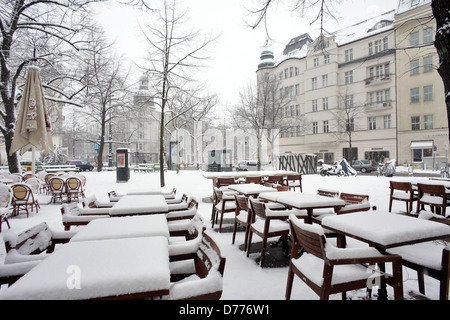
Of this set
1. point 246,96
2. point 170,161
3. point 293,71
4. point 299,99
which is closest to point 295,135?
point 299,99

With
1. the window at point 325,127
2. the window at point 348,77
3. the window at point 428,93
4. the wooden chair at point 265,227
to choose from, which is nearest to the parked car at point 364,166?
the window at point 325,127

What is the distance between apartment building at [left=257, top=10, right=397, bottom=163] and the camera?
107 feet

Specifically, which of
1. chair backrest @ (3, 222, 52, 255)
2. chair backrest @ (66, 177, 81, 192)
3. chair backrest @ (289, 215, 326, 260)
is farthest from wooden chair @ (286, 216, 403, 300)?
chair backrest @ (66, 177, 81, 192)

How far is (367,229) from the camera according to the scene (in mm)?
2322

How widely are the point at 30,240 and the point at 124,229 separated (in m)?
0.84

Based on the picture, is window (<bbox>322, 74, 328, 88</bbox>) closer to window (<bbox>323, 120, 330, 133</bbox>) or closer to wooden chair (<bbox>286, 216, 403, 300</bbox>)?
window (<bbox>323, 120, 330, 133</bbox>)

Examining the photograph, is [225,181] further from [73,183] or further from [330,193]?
[73,183]

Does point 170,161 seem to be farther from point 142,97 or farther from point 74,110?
point 142,97

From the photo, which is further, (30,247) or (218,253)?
(30,247)

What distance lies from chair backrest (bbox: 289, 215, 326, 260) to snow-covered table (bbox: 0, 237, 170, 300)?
1262mm

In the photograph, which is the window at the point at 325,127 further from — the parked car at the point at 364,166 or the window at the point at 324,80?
the parked car at the point at 364,166

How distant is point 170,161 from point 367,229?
2902cm

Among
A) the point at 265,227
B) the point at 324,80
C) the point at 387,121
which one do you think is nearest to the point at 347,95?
the point at 324,80

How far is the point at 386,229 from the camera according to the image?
90.5 inches
